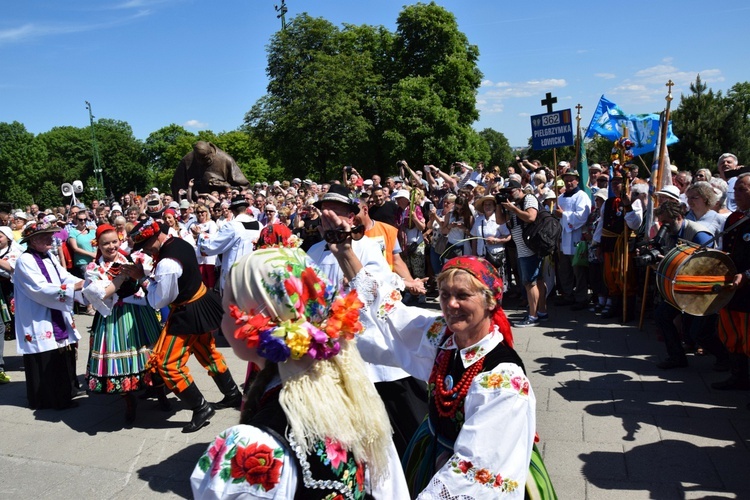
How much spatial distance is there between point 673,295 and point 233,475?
14.2 feet

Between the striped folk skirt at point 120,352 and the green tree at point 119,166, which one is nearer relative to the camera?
the striped folk skirt at point 120,352

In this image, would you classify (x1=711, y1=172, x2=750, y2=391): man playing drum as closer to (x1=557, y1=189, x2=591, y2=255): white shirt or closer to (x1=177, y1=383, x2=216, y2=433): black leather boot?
(x1=557, y1=189, x2=591, y2=255): white shirt

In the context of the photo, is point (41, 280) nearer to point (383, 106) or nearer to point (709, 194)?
point (709, 194)

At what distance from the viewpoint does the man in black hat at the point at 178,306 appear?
5.19 meters

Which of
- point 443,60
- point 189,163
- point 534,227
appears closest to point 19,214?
point 189,163

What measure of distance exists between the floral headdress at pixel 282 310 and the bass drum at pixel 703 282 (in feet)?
12.9

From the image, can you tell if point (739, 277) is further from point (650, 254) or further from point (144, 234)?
point (144, 234)

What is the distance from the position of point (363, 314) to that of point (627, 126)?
10.4 m

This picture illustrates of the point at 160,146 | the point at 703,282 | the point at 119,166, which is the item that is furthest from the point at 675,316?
the point at 160,146

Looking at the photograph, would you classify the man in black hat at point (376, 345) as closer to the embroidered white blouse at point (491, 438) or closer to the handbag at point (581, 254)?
the embroidered white blouse at point (491, 438)

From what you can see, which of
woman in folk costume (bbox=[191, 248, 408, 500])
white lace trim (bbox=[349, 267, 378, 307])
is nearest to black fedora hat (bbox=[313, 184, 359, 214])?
white lace trim (bbox=[349, 267, 378, 307])

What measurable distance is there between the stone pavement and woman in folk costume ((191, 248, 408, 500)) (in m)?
2.68

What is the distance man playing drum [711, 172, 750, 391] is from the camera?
486 centimetres

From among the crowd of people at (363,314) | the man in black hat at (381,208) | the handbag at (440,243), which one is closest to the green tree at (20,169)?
the crowd of people at (363,314)
